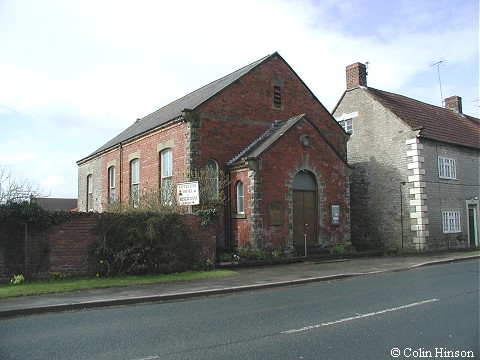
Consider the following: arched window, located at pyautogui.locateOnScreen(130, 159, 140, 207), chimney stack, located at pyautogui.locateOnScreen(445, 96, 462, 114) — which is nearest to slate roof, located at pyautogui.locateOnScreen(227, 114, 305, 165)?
arched window, located at pyautogui.locateOnScreen(130, 159, 140, 207)

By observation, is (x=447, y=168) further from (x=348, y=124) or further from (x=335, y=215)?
(x=335, y=215)

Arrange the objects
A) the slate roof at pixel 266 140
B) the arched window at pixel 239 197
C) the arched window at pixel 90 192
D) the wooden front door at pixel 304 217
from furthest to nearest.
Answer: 1. the arched window at pixel 90 192
2. the wooden front door at pixel 304 217
3. the arched window at pixel 239 197
4. the slate roof at pixel 266 140

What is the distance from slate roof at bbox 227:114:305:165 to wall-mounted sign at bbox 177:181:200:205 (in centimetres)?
302

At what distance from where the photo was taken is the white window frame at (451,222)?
2312 centimetres

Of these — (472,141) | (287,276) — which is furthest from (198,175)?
(472,141)

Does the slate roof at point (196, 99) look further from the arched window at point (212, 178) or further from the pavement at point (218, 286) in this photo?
the pavement at point (218, 286)

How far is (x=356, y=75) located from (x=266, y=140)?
32.8 ft

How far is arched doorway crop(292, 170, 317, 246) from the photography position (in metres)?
18.1

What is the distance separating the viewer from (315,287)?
11.6 metres

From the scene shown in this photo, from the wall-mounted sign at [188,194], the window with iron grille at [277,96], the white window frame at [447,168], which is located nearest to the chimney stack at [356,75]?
the white window frame at [447,168]

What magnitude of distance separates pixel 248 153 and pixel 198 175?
236cm

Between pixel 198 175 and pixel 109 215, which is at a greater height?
pixel 198 175

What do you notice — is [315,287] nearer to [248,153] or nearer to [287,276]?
[287,276]

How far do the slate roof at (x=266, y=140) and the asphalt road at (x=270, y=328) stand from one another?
8.04 metres
